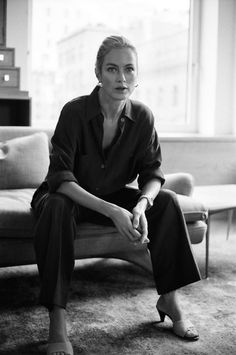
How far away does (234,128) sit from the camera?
4.38 metres

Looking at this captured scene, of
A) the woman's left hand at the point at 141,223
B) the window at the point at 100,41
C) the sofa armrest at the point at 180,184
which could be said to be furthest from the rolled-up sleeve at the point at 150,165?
the window at the point at 100,41

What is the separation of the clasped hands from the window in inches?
96.5

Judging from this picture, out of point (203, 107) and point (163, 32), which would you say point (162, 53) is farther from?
point (203, 107)

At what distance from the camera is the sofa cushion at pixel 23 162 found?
8.93ft

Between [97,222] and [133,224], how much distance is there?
12.6 inches

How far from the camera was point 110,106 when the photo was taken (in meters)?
2.09

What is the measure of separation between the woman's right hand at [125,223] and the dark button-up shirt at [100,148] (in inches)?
9.8

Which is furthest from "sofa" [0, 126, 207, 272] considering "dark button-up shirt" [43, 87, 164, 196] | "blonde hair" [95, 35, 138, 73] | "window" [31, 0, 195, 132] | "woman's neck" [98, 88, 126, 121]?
"window" [31, 0, 195, 132]

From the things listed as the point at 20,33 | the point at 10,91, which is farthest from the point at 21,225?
the point at 20,33

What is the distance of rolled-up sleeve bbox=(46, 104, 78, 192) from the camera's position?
6.40 ft

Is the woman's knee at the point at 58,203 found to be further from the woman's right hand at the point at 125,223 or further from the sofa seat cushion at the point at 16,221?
the sofa seat cushion at the point at 16,221

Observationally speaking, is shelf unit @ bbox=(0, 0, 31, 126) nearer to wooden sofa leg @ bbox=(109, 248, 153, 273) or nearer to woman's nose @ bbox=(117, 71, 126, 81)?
wooden sofa leg @ bbox=(109, 248, 153, 273)

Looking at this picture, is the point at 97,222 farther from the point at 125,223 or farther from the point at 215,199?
the point at 215,199

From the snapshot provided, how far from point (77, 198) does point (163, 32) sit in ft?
9.74
